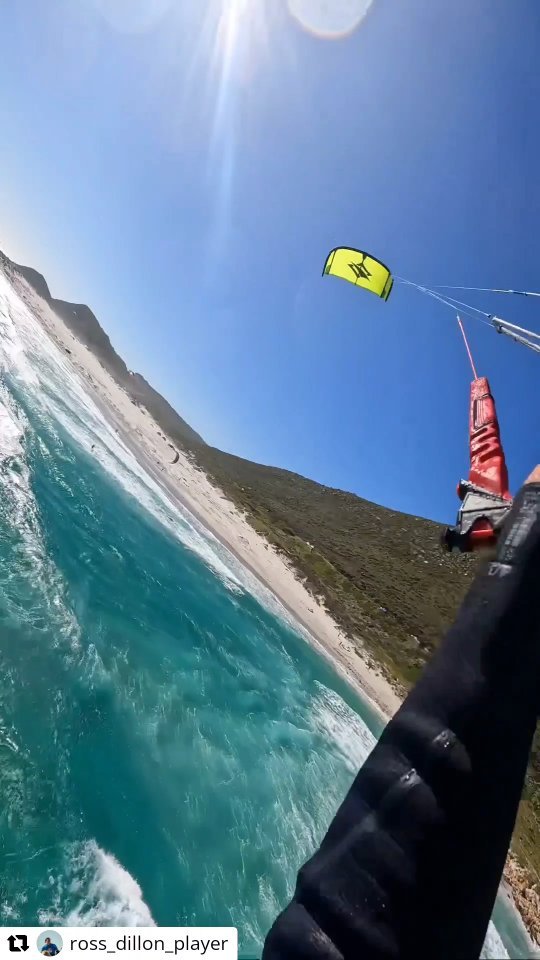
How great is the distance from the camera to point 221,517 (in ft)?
132

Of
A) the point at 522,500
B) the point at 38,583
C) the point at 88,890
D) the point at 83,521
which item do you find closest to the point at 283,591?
the point at 83,521

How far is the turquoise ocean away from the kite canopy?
493 inches

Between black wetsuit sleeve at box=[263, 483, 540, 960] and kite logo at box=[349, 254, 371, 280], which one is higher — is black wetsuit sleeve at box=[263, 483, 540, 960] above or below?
below

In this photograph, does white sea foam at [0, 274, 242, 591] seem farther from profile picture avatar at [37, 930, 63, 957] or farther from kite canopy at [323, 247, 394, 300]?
profile picture avatar at [37, 930, 63, 957]

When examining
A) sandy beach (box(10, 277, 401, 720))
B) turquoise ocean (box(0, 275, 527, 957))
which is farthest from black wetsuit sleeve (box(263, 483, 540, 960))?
sandy beach (box(10, 277, 401, 720))

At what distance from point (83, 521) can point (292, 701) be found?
11343 mm

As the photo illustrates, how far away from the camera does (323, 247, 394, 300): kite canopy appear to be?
1347 centimetres

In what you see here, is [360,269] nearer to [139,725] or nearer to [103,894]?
[139,725]

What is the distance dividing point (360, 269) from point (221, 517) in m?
28.9

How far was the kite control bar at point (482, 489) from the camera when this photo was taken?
3.55 m

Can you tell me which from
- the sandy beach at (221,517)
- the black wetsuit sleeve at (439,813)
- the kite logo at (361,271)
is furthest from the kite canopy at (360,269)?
the sandy beach at (221,517)

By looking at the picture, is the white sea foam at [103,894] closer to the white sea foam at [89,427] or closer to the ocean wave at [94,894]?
the ocean wave at [94,894]

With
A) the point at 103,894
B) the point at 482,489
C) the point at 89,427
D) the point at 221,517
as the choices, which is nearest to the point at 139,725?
the point at 103,894

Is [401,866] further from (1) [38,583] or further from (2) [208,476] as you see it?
(2) [208,476]
